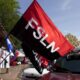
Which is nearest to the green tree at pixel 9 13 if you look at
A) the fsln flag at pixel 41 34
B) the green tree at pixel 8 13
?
the green tree at pixel 8 13

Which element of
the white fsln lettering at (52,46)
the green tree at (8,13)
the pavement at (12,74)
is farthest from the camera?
the green tree at (8,13)

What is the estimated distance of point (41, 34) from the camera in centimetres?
1052

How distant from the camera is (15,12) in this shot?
59156 mm

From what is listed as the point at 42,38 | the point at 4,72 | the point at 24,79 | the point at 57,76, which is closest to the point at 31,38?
the point at 42,38

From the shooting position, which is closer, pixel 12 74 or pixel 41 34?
pixel 41 34

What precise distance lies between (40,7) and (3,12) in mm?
45467

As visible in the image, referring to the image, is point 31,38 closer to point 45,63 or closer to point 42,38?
point 42,38

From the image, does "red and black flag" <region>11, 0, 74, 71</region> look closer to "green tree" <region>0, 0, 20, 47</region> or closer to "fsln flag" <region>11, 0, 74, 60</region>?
"fsln flag" <region>11, 0, 74, 60</region>

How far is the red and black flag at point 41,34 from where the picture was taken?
1027cm

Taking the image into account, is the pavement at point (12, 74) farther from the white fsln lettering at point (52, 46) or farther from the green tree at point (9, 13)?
the green tree at point (9, 13)

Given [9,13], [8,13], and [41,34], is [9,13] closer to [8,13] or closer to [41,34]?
[8,13]

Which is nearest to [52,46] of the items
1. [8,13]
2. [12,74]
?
[12,74]

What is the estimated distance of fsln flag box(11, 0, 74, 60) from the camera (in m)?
10.3

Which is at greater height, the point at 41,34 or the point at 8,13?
the point at 8,13
